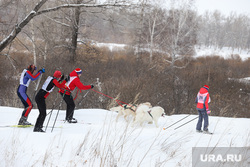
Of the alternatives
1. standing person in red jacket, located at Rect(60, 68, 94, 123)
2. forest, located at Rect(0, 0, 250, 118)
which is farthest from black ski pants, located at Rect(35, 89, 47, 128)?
forest, located at Rect(0, 0, 250, 118)

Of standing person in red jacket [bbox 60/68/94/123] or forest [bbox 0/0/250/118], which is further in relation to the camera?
forest [bbox 0/0/250/118]

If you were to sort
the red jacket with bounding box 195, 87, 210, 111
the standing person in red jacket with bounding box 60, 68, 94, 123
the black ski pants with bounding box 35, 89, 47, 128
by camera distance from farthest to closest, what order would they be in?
the red jacket with bounding box 195, 87, 210, 111
the standing person in red jacket with bounding box 60, 68, 94, 123
the black ski pants with bounding box 35, 89, 47, 128

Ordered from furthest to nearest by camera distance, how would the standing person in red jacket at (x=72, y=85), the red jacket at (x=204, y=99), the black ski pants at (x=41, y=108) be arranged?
the red jacket at (x=204, y=99) → the standing person in red jacket at (x=72, y=85) → the black ski pants at (x=41, y=108)

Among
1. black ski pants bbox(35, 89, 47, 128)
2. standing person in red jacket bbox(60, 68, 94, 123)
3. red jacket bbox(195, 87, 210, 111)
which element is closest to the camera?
black ski pants bbox(35, 89, 47, 128)

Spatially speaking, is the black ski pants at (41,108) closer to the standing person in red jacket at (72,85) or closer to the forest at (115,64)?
the standing person in red jacket at (72,85)

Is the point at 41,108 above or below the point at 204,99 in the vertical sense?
below

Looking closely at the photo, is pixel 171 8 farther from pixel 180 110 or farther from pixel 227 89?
pixel 180 110

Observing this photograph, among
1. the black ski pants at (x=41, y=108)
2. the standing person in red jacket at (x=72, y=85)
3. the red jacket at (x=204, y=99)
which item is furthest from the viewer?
the red jacket at (x=204, y=99)

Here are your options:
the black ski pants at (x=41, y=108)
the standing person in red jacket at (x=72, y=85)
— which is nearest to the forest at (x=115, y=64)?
the standing person in red jacket at (x=72, y=85)

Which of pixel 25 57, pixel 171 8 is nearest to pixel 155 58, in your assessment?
pixel 171 8

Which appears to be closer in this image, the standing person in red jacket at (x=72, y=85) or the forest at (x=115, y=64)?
the standing person in red jacket at (x=72, y=85)

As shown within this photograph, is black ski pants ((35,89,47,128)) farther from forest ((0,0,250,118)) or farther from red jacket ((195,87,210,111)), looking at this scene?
red jacket ((195,87,210,111))

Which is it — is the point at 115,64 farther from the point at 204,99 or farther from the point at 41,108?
the point at 41,108

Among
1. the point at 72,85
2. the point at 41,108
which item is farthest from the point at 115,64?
the point at 41,108
